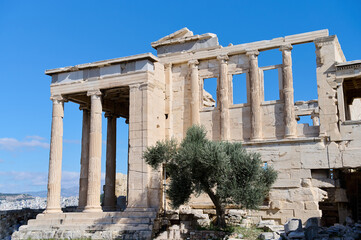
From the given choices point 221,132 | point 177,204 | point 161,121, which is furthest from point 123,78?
point 177,204

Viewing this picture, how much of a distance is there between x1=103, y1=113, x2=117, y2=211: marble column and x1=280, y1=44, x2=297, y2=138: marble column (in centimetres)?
955

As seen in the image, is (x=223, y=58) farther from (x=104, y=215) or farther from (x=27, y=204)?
(x=27, y=204)

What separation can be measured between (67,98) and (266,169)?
9851 mm

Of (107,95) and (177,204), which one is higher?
(107,95)

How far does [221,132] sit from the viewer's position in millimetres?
18812

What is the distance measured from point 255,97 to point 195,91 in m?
2.65

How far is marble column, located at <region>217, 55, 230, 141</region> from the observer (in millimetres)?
18719

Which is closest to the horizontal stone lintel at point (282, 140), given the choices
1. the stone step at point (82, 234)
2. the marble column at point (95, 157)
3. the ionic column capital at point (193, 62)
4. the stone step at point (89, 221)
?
the ionic column capital at point (193, 62)

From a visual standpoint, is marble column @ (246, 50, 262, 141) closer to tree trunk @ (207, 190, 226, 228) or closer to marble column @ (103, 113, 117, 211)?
tree trunk @ (207, 190, 226, 228)

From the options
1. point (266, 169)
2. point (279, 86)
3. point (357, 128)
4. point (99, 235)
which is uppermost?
point (279, 86)

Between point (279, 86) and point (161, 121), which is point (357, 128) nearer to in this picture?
point (279, 86)

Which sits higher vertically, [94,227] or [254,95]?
[254,95]

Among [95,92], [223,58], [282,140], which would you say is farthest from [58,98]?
[282,140]

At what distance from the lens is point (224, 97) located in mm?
19016
